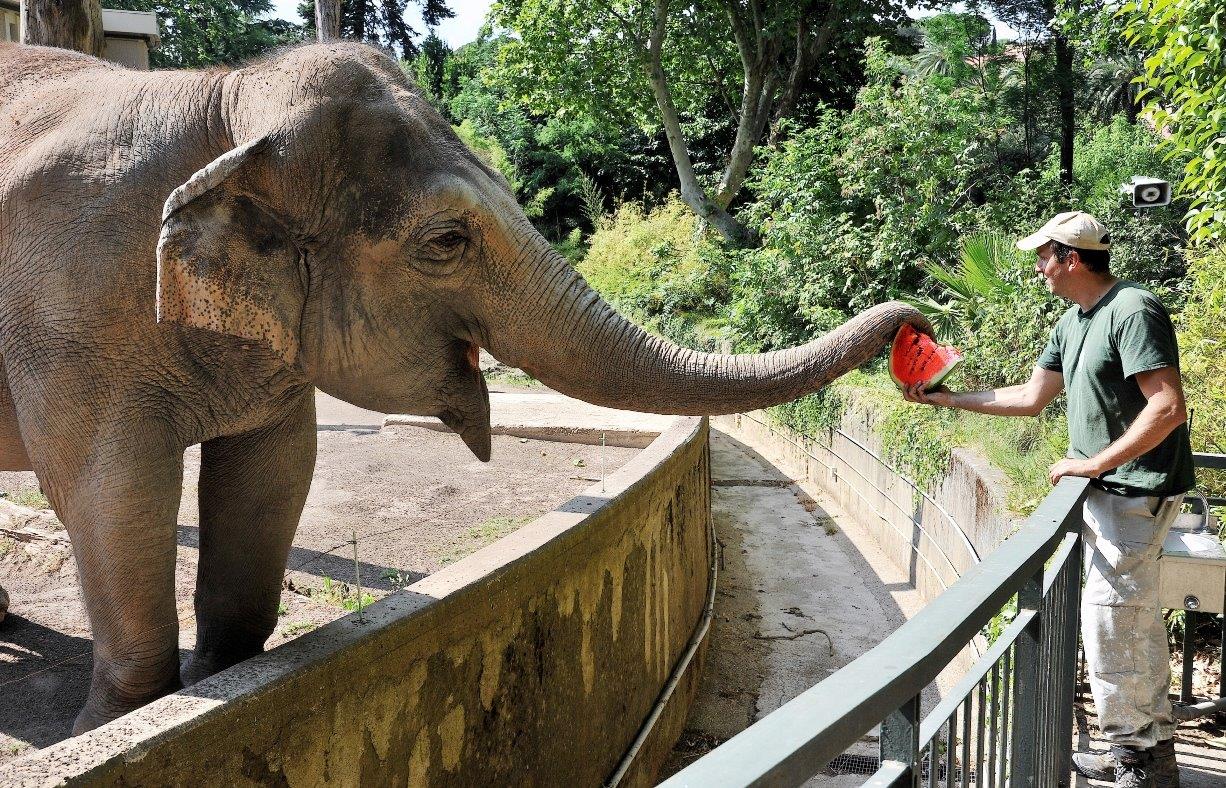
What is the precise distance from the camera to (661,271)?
67.9 ft

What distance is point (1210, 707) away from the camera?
4156 millimetres

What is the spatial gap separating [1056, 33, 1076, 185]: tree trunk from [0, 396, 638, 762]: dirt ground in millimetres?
16493

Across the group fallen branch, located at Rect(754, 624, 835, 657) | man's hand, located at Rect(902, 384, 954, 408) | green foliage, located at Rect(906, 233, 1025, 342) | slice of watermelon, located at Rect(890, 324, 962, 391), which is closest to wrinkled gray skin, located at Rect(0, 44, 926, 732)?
slice of watermelon, located at Rect(890, 324, 962, 391)

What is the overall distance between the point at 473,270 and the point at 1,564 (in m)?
3.56

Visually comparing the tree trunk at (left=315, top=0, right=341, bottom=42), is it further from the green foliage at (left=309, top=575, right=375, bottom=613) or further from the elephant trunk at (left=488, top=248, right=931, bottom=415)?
the elephant trunk at (left=488, top=248, right=931, bottom=415)

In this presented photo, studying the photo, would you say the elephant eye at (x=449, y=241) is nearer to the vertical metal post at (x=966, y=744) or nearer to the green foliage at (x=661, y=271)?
the vertical metal post at (x=966, y=744)

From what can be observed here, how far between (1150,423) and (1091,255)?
2.16ft

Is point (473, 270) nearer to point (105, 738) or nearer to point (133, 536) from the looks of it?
point (133, 536)

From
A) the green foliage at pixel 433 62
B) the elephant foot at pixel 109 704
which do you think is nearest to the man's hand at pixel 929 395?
the elephant foot at pixel 109 704

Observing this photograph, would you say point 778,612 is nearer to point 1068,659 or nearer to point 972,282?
point 972,282

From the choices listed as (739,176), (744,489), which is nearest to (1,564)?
(744,489)

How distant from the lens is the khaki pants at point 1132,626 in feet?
11.7

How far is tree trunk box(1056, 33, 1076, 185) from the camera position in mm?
22375

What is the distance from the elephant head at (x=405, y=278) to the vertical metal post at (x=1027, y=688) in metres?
0.80
